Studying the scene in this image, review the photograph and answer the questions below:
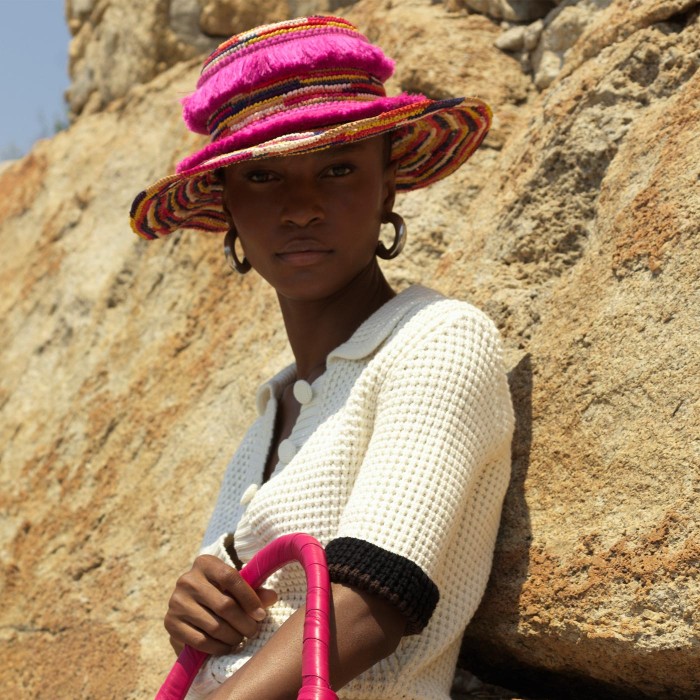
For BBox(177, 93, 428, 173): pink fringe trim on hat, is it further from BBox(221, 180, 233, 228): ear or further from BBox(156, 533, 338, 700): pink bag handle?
BBox(156, 533, 338, 700): pink bag handle

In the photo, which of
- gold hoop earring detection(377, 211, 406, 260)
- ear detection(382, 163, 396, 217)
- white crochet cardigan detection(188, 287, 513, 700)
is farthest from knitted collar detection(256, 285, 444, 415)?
A: ear detection(382, 163, 396, 217)

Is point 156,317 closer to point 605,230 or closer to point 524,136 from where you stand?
point 524,136

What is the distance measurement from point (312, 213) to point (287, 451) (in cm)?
49

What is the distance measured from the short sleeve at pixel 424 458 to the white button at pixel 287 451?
23 centimetres

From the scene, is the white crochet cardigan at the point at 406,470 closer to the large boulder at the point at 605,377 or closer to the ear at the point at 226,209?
the large boulder at the point at 605,377

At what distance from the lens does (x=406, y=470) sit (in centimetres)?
185

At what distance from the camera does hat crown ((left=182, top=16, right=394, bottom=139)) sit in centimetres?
215

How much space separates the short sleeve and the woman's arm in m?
0.04

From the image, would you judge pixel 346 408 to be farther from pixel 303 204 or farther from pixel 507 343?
pixel 507 343

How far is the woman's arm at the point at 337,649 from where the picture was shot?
67.8 inches

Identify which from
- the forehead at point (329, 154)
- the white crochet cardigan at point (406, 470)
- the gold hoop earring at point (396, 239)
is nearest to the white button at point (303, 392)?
the white crochet cardigan at point (406, 470)

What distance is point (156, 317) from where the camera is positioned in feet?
13.8

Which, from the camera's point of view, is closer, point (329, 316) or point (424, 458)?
point (424, 458)

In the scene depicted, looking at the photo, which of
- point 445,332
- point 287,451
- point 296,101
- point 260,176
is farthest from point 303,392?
point 296,101
